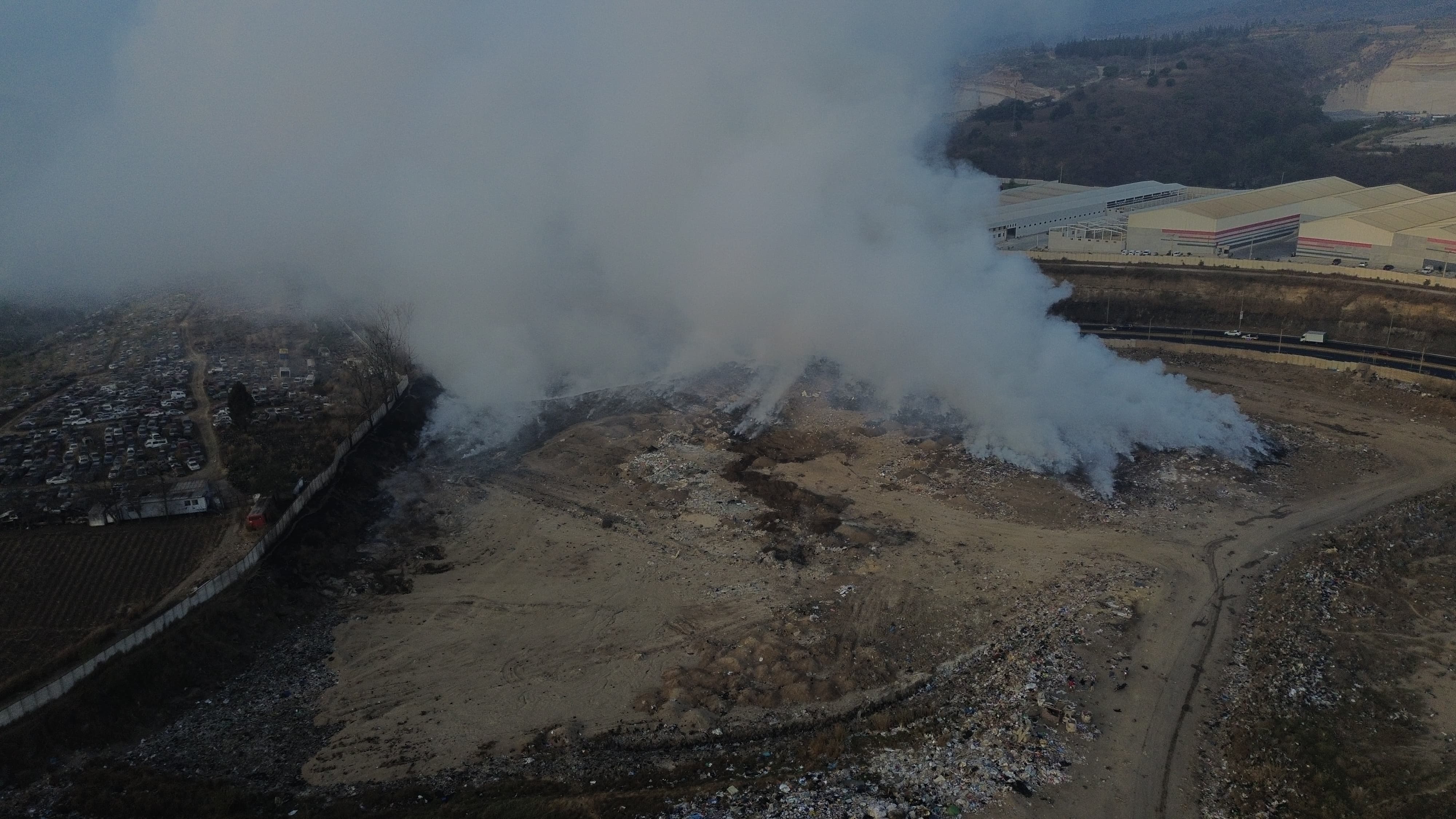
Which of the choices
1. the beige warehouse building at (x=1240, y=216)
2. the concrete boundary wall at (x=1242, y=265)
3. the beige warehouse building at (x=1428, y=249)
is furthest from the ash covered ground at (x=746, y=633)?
the beige warehouse building at (x=1240, y=216)

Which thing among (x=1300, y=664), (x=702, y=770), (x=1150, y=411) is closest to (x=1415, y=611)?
(x=1300, y=664)

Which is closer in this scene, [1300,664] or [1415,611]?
[1300,664]

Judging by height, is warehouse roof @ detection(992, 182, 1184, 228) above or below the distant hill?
below

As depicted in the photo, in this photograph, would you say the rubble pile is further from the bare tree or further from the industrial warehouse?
the industrial warehouse

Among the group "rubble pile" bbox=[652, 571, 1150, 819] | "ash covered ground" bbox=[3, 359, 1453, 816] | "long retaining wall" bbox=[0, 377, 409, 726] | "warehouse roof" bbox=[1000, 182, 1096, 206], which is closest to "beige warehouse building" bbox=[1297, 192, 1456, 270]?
"warehouse roof" bbox=[1000, 182, 1096, 206]

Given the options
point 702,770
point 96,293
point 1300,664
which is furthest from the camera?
point 96,293

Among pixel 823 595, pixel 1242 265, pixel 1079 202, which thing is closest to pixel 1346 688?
pixel 823 595

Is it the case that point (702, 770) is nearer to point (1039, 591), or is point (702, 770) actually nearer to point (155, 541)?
point (1039, 591)

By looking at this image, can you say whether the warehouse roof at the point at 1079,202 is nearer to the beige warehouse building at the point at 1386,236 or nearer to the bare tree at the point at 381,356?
the beige warehouse building at the point at 1386,236
